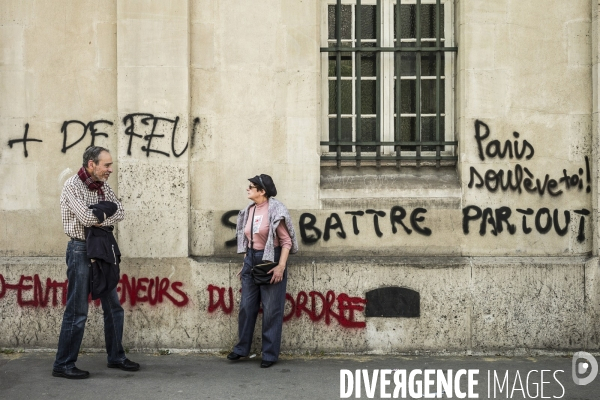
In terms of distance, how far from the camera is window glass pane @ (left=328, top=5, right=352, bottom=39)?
787 cm

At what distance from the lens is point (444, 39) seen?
7.86 meters

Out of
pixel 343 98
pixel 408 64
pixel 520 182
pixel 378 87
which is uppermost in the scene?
pixel 408 64

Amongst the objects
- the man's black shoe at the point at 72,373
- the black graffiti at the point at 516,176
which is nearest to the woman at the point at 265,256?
the man's black shoe at the point at 72,373

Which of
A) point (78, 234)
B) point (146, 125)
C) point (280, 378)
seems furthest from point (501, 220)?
point (78, 234)

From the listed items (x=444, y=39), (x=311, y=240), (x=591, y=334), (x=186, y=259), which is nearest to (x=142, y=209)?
(x=186, y=259)

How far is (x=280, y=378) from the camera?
6.46m

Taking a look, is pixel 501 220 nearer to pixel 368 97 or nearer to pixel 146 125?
pixel 368 97

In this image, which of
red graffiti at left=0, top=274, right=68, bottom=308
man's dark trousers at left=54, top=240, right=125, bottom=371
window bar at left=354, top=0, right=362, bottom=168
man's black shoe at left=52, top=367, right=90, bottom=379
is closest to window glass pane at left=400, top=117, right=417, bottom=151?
window bar at left=354, top=0, right=362, bottom=168

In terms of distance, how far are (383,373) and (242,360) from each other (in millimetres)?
1369

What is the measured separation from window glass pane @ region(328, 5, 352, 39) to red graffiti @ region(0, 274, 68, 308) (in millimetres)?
3799

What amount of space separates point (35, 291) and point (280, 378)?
2694mm

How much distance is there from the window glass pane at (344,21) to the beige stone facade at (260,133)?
1.15 ft

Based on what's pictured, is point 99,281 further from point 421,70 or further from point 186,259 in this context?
point 421,70

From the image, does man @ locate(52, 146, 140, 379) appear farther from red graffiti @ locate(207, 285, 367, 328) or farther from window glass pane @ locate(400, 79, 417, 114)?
window glass pane @ locate(400, 79, 417, 114)
